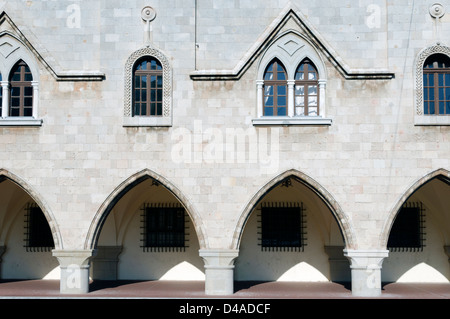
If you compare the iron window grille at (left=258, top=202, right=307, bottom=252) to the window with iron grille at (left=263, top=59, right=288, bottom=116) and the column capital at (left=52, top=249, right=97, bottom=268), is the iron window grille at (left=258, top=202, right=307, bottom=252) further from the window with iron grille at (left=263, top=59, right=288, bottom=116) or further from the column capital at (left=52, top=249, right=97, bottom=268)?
the column capital at (left=52, top=249, right=97, bottom=268)

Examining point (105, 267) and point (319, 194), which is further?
point (105, 267)

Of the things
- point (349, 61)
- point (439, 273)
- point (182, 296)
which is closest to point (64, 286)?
point (182, 296)

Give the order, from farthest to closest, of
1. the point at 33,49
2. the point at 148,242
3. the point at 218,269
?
the point at 148,242 → the point at 33,49 → the point at 218,269

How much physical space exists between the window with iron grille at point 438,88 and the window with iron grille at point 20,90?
36.8ft

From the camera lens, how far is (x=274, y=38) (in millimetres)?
17000

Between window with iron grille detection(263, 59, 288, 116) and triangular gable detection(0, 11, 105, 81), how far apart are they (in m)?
4.66

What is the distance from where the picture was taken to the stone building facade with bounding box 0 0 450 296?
1662 centimetres

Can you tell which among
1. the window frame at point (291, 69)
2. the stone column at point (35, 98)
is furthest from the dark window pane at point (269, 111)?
the stone column at point (35, 98)

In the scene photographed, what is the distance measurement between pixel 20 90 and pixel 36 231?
5286 mm

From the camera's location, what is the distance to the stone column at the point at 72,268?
54.5 ft

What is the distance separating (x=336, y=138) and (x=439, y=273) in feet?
21.1

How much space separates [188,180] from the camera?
16.7 m

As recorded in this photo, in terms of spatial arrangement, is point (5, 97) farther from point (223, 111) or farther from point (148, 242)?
point (148, 242)
